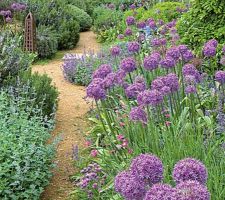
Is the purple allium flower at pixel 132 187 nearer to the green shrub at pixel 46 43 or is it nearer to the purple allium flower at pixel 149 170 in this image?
the purple allium flower at pixel 149 170

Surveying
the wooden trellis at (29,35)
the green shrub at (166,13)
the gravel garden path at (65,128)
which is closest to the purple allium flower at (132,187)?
the gravel garden path at (65,128)

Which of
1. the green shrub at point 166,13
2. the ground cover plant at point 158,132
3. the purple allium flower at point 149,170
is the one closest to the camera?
the purple allium flower at point 149,170

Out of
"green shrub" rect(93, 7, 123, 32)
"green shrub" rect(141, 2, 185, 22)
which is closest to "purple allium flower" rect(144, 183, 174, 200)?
"green shrub" rect(141, 2, 185, 22)

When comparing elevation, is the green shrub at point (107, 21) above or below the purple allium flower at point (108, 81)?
below

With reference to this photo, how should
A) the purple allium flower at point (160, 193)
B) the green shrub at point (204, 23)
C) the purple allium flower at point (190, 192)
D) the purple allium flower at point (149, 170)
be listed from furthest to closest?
the green shrub at point (204, 23) → the purple allium flower at point (149, 170) → the purple allium flower at point (160, 193) → the purple allium flower at point (190, 192)

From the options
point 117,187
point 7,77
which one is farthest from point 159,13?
point 117,187

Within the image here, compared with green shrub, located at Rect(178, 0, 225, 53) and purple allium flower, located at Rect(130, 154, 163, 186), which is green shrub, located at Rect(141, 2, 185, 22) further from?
purple allium flower, located at Rect(130, 154, 163, 186)

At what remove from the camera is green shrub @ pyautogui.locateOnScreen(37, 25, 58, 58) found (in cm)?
1113

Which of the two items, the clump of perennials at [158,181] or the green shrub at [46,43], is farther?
the green shrub at [46,43]

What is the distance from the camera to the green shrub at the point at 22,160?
3.76m

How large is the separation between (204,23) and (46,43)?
546 cm

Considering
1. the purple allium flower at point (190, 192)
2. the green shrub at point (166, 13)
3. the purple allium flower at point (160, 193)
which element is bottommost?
the green shrub at point (166, 13)

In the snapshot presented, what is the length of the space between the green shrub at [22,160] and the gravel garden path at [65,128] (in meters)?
0.19

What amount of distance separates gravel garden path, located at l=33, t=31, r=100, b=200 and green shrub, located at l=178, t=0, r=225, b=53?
6.03 feet
